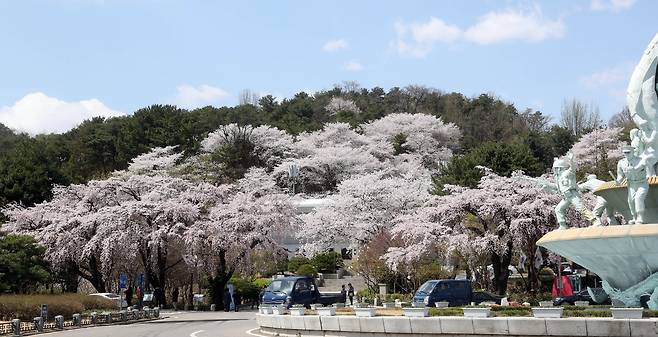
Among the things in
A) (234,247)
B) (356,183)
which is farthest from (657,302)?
(356,183)

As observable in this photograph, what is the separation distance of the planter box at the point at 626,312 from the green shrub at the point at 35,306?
25602mm

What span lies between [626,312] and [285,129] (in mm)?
83985

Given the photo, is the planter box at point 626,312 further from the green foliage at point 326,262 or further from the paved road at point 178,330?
the green foliage at point 326,262

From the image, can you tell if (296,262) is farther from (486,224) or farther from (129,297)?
(486,224)

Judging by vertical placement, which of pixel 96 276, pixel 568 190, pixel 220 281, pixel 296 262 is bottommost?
pixel 220 281

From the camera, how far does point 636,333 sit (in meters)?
17.9

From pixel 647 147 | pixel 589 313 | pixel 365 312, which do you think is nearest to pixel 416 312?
pixel 365 312

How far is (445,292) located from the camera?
3055cm

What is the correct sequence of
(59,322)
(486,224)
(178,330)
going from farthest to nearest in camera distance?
1. (486,224)
2. (59,322)
3. (178,330)

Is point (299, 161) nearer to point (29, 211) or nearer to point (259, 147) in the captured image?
point (259, 147)

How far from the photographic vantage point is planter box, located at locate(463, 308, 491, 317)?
66.4 ft

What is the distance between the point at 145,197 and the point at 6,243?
40.5 feet

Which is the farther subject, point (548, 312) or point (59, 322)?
point (59, 322)

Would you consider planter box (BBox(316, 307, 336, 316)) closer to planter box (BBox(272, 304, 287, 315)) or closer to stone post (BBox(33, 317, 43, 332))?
planter box (BBox(272, 304, 287, 315))
